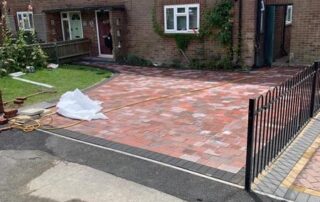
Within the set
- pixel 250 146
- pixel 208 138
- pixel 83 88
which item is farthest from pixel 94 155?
pixel 83 88

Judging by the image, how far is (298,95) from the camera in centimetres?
579

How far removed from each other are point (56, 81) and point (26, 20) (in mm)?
10271

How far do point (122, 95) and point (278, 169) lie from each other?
5.65m

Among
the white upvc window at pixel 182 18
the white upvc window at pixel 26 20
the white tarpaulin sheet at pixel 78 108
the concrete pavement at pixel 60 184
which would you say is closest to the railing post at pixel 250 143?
the concrete pavement at pixel 60 184

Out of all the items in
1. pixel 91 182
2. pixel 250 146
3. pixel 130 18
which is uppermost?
pixel 130 18

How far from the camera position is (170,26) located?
1463 centimetres

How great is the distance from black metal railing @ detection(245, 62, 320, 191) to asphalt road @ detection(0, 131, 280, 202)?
64 centimetres

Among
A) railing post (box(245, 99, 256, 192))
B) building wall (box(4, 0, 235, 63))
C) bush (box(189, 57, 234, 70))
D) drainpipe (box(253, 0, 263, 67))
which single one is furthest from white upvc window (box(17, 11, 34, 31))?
railing post (box(245, 99, 256, 192))

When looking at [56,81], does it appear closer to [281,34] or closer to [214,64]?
[214,64]

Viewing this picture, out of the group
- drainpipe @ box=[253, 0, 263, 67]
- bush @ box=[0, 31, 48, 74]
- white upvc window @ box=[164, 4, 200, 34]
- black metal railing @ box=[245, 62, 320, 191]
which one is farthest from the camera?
white upvc window @ box=[164, 4, 200, 34]

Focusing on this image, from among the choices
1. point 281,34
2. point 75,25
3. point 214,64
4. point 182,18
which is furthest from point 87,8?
point 281,34

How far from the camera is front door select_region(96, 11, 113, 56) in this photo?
55.6 feet

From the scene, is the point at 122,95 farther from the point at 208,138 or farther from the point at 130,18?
the point at 130,18

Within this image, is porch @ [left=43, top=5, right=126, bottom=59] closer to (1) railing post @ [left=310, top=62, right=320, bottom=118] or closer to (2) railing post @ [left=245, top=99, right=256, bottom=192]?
(1) railing post @ [left=310, top=62, right=320, bottom=118]
